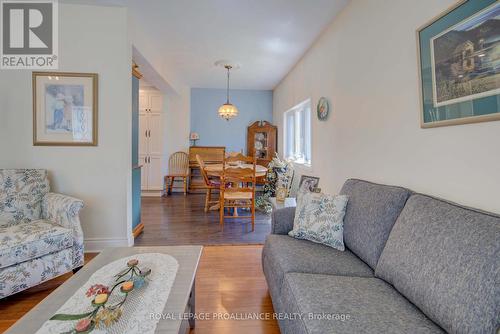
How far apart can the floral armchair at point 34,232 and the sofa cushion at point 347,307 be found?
1794 millimetres

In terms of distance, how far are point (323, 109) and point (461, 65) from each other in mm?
1823

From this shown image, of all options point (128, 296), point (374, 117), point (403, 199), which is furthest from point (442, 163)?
point (128, 296)

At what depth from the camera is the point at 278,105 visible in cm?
586

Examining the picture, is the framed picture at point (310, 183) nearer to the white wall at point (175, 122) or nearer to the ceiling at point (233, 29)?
the ceiling at point (233, 29)

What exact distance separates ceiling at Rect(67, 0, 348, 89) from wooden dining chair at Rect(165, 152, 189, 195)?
2.08m

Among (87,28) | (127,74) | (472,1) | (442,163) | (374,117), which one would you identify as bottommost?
(442,163)

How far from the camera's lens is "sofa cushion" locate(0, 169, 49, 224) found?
213cm

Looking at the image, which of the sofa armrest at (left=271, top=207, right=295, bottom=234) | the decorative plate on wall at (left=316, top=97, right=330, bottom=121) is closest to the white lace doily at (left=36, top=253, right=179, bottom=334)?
the sofa armrest at (left=271, top=207, right=295, bottom=234)

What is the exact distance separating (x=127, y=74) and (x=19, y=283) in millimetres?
2054

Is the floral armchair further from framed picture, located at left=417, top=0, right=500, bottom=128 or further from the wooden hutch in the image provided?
the wooden hutch

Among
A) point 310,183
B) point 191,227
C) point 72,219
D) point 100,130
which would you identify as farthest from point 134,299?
point 310,183

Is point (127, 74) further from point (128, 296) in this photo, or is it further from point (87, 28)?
point (128, 296)

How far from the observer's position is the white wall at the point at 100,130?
8.21 feet

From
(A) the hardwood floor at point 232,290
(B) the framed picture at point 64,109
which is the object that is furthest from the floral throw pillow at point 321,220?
(B) the framed picture at point 64,109
